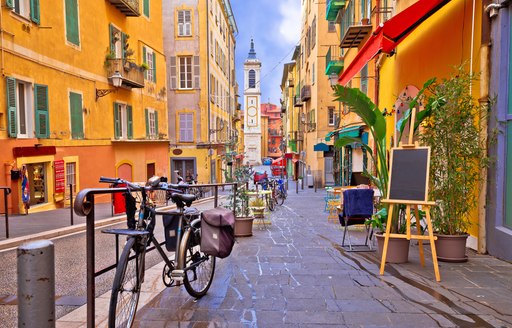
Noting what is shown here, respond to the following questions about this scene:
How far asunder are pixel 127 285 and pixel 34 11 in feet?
39.8

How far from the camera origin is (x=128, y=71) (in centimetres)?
1934

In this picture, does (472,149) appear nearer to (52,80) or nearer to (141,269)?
(141,269)

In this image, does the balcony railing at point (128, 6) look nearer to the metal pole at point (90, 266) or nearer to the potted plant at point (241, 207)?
the potted plant at point (241, 207)

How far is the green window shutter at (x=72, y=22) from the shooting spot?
1481 cm

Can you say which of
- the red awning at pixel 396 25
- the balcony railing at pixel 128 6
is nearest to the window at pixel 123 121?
the balcony railing at pixel 128 6

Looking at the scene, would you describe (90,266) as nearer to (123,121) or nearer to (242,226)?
(242,226)

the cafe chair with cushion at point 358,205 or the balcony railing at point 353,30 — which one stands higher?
the balcony railing at point 353,30

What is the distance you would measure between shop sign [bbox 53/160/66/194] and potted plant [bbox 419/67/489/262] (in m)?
12.2

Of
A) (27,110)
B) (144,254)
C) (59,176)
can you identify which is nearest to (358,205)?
(144,254)

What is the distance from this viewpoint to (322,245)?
283 inches

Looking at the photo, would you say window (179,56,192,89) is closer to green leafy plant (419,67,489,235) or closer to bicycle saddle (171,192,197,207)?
green leafy plant (419,67,489,235)

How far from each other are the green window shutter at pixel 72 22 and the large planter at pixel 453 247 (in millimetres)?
14101

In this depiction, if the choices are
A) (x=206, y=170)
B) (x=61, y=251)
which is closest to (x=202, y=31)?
(x=206, y=170)

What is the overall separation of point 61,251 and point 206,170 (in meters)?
22.9
